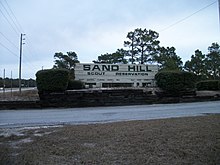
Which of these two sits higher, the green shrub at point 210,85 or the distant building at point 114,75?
the distant building at point 114,75

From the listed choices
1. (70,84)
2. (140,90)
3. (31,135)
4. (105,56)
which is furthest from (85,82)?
(105,56)

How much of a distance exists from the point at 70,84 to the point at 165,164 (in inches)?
802

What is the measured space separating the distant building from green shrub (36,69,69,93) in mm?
6511

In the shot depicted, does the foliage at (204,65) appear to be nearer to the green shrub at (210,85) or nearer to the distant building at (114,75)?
the green shrub at (210,85)

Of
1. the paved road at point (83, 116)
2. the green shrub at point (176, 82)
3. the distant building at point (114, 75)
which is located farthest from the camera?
the distant building at point (114, 75)

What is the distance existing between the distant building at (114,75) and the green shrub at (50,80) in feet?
21.4

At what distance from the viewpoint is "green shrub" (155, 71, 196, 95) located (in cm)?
2148

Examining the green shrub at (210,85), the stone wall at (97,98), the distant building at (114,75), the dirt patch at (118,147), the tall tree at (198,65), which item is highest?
the tall tree at (198,65)

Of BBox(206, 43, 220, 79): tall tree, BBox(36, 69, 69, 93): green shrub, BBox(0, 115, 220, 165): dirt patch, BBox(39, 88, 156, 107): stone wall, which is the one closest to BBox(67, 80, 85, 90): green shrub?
BBox(39, 88, 156, 107): stone wall

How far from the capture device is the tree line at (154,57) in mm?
39625

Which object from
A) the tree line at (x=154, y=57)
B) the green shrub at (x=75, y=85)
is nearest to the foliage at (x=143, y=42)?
the tree line at (x=154, y=57)

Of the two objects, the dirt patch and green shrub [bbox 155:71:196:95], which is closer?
the dirt patch

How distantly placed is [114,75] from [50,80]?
8672mm

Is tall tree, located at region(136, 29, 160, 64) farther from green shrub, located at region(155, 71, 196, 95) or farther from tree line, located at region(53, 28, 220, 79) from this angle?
green shrub, located at region(155, 71, 196, 95)
